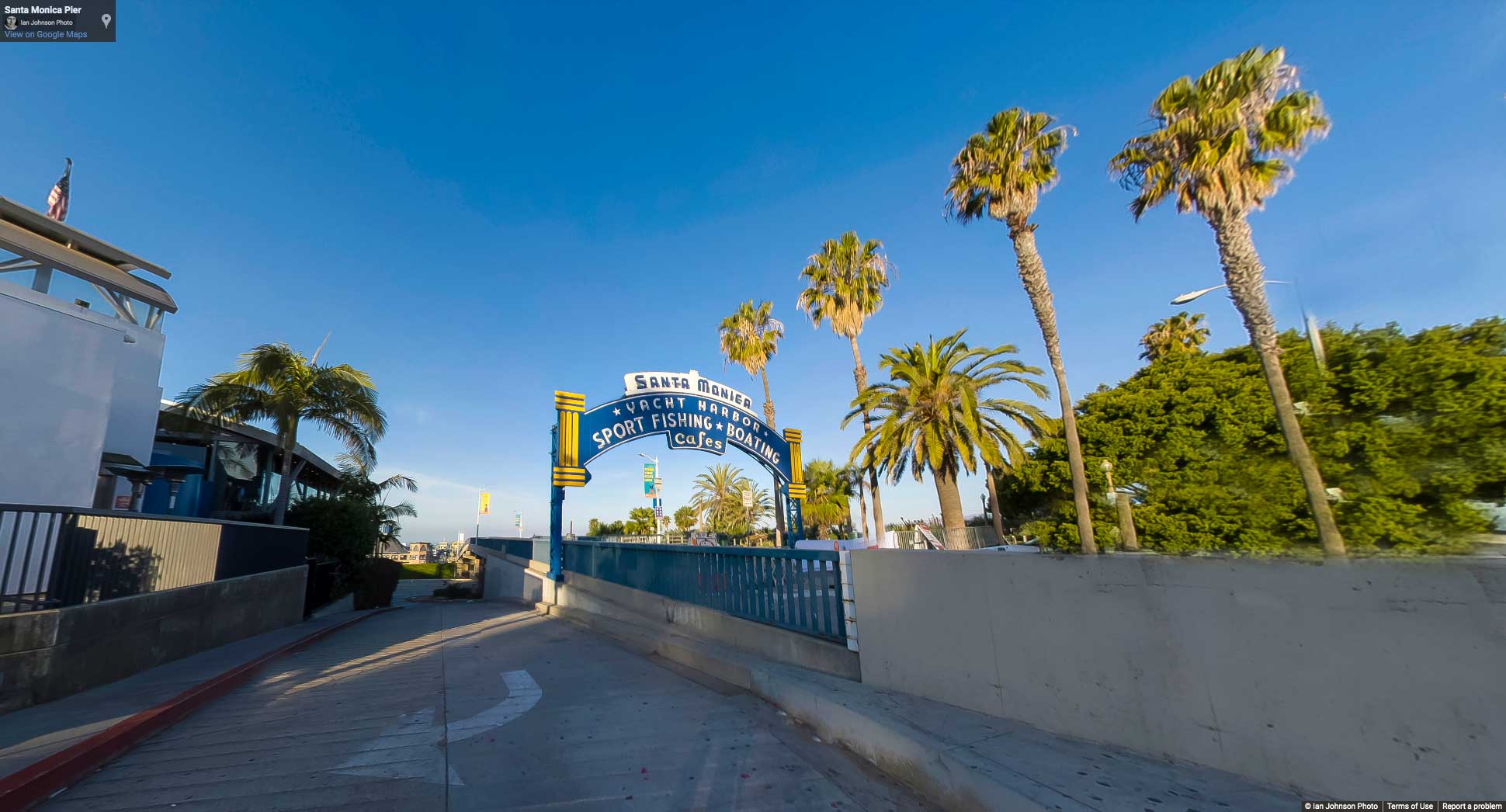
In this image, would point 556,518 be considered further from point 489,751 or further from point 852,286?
point 852,286

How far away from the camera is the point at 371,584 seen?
2747 cm

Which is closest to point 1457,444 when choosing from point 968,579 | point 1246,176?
point 1246,176

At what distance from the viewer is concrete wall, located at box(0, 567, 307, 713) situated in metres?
5.91

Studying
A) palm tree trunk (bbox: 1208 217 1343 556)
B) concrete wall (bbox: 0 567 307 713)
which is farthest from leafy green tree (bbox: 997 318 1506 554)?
concrete wall (bbox: 0 567 307 713)

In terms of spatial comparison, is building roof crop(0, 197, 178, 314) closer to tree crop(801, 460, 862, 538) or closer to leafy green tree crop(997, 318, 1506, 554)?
leafy green tree crop(997, 318, 1506, 554)

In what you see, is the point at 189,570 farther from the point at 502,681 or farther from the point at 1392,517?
the point at 1392,517

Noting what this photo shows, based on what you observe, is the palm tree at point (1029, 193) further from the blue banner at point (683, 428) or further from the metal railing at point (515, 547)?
the metal railing at point (515, 547)

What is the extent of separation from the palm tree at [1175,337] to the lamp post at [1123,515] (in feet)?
39.7

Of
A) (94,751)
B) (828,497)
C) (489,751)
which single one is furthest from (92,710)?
(828,497)

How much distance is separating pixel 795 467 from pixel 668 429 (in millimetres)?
3869

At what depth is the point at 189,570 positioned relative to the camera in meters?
10.1

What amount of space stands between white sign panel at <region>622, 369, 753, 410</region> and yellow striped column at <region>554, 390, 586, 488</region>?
1.51 meters

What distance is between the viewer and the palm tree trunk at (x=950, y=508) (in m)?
24.5

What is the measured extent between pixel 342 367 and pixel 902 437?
24.4 metres
